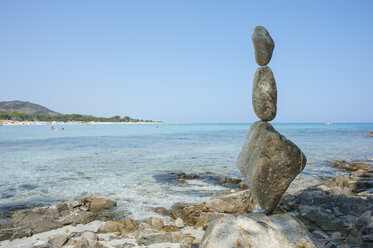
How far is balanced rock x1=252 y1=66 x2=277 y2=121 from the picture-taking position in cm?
599

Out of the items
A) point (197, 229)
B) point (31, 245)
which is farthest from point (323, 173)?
point (31, 245)

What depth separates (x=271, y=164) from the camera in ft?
17.9

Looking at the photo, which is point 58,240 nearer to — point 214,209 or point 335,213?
point 214,209

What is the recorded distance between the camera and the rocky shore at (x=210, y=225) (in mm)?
4772

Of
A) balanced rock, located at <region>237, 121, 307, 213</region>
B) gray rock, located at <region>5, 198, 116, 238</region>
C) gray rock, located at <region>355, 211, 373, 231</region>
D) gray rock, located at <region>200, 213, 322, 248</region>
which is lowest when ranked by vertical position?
gray rock, located at <region>5, 198, 116, 238</region>

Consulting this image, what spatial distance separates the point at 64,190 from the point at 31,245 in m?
5.77

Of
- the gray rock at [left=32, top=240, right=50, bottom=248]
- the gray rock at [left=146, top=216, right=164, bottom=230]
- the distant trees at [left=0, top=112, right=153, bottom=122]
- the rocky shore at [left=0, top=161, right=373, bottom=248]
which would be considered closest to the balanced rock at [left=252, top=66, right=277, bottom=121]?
the rocky shore at [left=0, top=161, right=373, bottom=248]

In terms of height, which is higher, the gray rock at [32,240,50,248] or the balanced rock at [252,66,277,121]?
the balanced rock at [252,66,277,121]

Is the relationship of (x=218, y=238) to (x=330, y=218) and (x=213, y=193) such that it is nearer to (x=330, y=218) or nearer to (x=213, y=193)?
(x=330, y=218)

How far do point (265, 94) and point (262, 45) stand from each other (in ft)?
4.15

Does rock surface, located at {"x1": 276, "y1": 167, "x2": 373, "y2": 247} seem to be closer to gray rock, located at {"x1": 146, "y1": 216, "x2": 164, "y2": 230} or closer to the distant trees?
gray rock, located at {"x1": 146, "y1": 216, "x2": 164, "y2": 230}

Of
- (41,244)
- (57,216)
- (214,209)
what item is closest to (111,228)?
(41,244)

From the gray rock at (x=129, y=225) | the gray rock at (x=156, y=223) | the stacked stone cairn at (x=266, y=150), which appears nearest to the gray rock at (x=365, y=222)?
Answer: the stacked stone cairn at (x=266, y=150)

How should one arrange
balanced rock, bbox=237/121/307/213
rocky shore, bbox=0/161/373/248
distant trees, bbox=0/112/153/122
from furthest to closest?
1. distant trees, bbox=0/112/153/122
2. balanced rock, bbox=237/121/307/213
3. rocky shore, bbox=0/161/373/248
